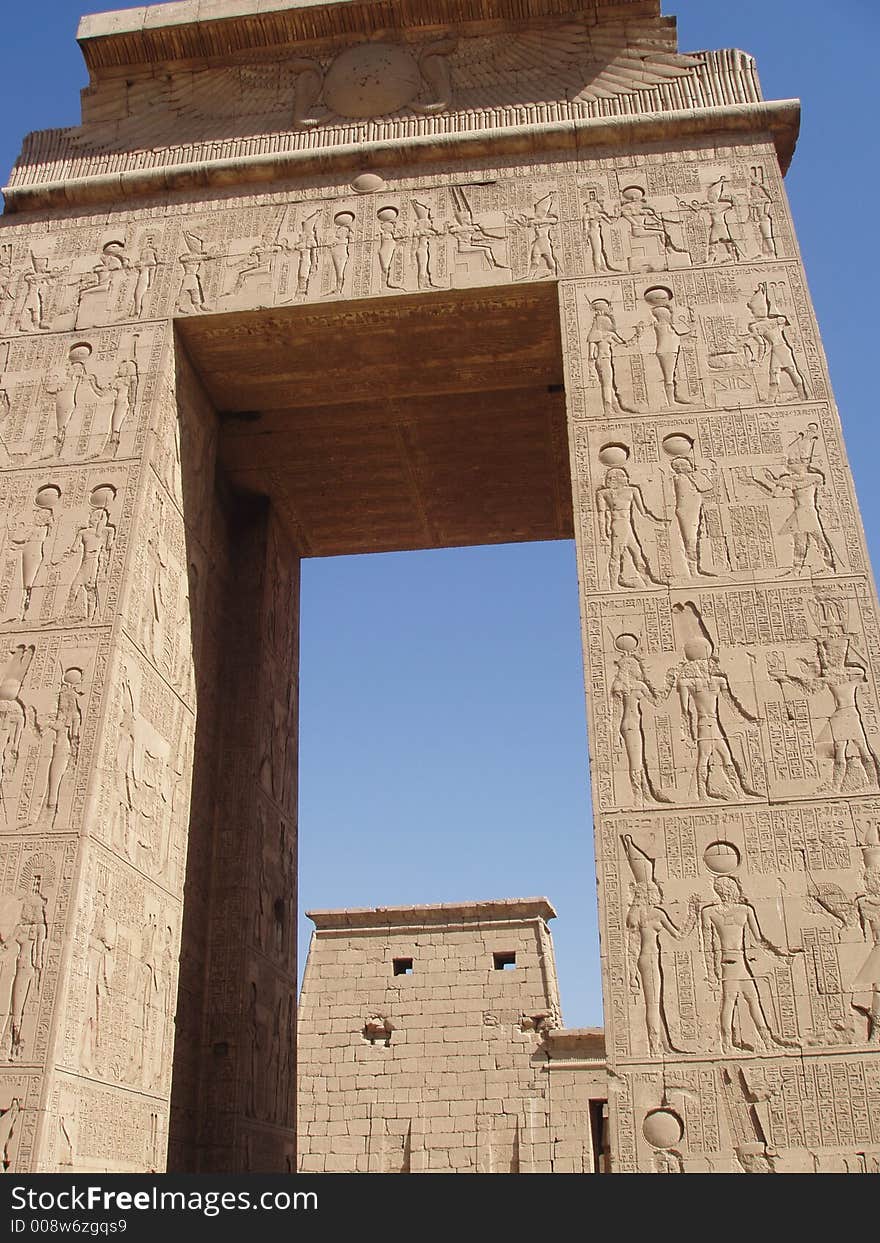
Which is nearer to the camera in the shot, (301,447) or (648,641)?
(648,641)

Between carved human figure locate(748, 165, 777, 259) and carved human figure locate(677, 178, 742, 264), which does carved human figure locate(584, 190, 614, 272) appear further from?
carved human figure locate(748, 165, 777, 259)

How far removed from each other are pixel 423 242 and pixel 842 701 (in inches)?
176

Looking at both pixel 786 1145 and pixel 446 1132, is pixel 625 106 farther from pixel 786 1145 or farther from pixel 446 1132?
pixel 446 1132

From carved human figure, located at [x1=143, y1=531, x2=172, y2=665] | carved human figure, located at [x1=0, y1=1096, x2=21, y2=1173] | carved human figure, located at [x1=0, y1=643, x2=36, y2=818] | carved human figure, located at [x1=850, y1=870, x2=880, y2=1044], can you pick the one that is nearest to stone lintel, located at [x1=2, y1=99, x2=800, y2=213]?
carved human figure, located at [x1=143, y1=531, x2=172, y2=665]

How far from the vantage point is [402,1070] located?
14914mm

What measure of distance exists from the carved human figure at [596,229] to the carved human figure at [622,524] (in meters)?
1.70

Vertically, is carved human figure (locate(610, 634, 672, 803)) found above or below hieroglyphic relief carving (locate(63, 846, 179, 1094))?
above

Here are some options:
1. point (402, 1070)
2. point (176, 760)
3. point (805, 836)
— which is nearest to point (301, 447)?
point (176, 760)

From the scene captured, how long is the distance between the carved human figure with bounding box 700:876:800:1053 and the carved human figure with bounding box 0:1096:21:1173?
361 centimetres

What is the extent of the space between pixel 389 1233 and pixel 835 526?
471 centimetres

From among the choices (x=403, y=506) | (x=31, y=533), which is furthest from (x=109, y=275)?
(x=403, y=506)

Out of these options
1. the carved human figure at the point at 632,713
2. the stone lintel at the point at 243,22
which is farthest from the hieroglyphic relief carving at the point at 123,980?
the stone lintel at the point at 243,22

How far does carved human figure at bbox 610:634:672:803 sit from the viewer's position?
709cm

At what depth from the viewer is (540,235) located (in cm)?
906
